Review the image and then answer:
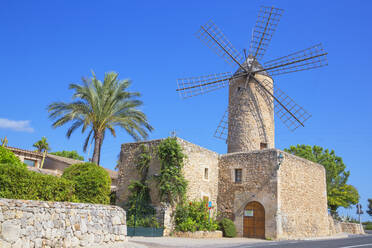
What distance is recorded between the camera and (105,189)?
12.7m

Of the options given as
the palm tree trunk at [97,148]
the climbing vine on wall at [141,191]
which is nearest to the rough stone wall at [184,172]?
the climbing vine on wall at [141,191]

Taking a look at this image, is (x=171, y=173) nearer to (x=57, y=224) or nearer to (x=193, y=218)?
(x=193, y=218)

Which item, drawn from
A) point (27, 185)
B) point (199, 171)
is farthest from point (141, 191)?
point (27, 185)

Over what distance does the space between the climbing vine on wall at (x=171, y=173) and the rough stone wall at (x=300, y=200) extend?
5.09 m

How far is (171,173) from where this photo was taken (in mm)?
15844

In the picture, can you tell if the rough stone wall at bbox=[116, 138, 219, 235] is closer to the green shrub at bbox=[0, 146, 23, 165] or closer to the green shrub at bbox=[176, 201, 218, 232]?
the green shrub at bbox=[176, 201, 218, 232]

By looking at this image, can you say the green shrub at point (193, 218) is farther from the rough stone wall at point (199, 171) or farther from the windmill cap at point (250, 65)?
the windmill cap at point (250, 65)

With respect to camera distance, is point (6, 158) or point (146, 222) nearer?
point (6, 158)

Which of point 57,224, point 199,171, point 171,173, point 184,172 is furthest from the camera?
point 199,171

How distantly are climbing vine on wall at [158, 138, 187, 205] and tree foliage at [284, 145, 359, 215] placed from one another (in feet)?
75.5

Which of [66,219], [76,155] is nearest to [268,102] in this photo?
[66,219]

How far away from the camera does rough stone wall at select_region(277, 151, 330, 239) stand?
16.8m

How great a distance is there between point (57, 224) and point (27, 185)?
5.72 ft

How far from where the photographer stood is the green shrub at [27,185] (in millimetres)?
8727
